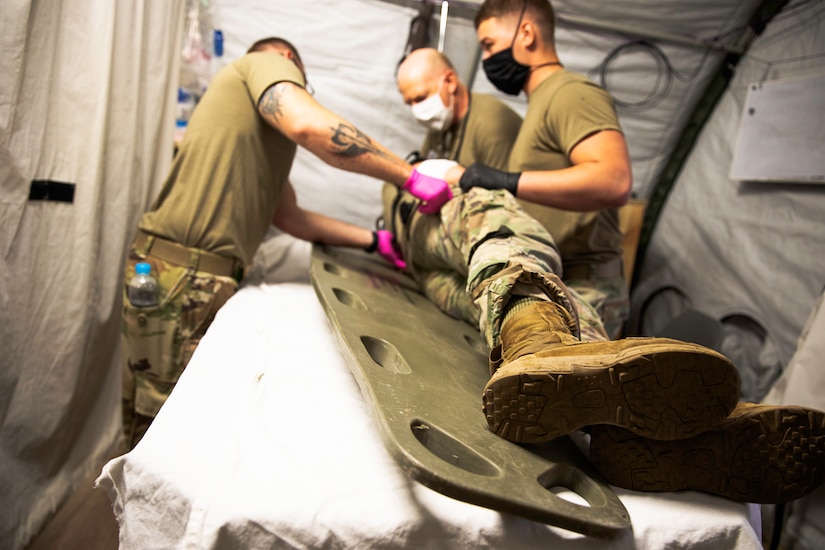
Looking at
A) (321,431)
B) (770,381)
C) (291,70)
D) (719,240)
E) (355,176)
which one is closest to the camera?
(321,431)

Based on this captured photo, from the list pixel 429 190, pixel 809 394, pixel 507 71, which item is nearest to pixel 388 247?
pixel 429 190

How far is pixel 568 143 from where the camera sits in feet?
4.73

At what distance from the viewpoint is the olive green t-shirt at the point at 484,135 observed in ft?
6.33

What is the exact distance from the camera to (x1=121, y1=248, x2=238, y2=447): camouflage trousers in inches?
52.1

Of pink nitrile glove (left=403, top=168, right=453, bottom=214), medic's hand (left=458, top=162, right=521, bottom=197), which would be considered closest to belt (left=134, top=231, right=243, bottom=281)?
pink nitrile glove (left=403, top=168, right=453, bottom=214)

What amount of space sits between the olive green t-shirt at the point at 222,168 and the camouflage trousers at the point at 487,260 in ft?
1.60

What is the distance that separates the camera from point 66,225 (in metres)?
1.26

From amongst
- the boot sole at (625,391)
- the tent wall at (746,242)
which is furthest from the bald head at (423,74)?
the boot sole at (625,391)

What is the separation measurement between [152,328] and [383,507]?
1.00m

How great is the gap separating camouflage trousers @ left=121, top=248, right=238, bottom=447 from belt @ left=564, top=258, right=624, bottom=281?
3.46 ft

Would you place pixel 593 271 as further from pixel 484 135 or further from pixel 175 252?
pixel 175 252

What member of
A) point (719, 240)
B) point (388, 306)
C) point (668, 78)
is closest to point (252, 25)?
point (388, 306)

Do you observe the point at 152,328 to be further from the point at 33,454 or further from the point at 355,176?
the point at 355,176

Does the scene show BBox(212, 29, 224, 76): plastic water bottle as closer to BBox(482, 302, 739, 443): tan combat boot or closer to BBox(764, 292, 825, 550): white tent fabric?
BBox(482, 302, 739, 443): tan combat boot
